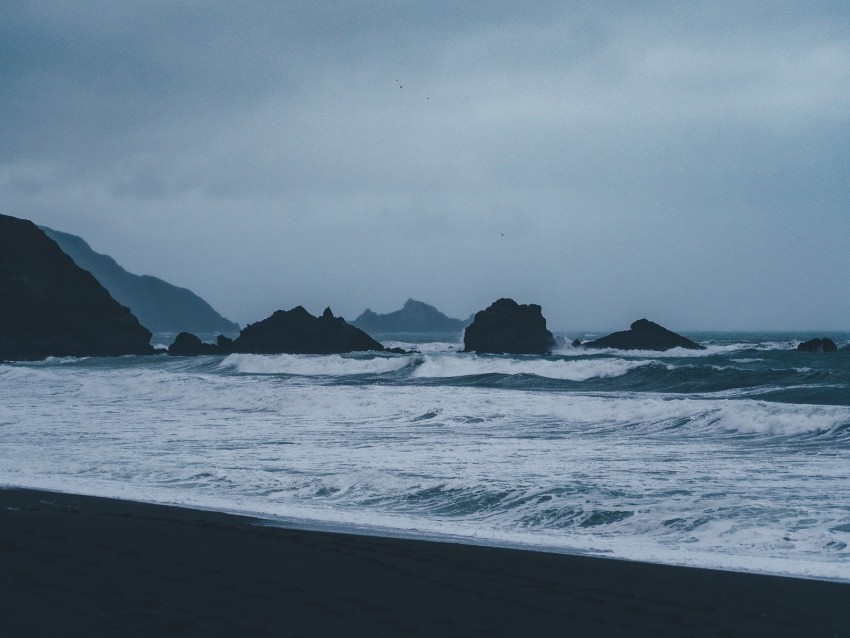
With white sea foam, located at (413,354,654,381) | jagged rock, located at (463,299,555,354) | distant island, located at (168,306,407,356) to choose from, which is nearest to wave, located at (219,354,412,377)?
white sea foam, located at (413,354,654,381)

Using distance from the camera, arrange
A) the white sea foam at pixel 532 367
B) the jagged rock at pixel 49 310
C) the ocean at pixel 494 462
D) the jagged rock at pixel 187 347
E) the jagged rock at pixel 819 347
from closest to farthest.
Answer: the ocean at pixel 494 462
the white sea foam at pixel 532 367
the jagged rock at pixel 819 347
the jagged rock at pixel 187 347
the jagged rock at pixel 49 310

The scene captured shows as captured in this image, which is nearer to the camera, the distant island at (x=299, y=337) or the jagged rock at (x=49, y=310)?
the jagged rock at (x=49, y=310)

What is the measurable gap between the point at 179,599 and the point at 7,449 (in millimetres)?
10760

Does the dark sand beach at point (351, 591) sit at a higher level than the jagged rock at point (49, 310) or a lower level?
lower

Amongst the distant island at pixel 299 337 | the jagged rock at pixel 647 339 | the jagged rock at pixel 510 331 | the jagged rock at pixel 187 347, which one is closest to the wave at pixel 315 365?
the jagged rock at pixel 187 347

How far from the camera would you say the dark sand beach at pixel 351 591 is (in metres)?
5.09

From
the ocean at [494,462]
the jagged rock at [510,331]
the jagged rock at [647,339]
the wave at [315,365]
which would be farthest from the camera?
the jagged rock at [647,339]

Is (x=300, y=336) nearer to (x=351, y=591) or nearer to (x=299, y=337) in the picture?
(x=299, y=337)

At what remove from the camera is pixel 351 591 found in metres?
5.93

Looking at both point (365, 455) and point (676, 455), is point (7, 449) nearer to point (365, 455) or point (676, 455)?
point (365, 455)

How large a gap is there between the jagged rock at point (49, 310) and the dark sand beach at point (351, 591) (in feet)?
182

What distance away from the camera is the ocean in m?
8.41

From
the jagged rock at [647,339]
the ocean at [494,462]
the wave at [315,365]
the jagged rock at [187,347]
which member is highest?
the jagged rock at [647,339]

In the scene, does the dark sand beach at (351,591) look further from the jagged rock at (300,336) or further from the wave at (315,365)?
the jagged rock at (300,336)
